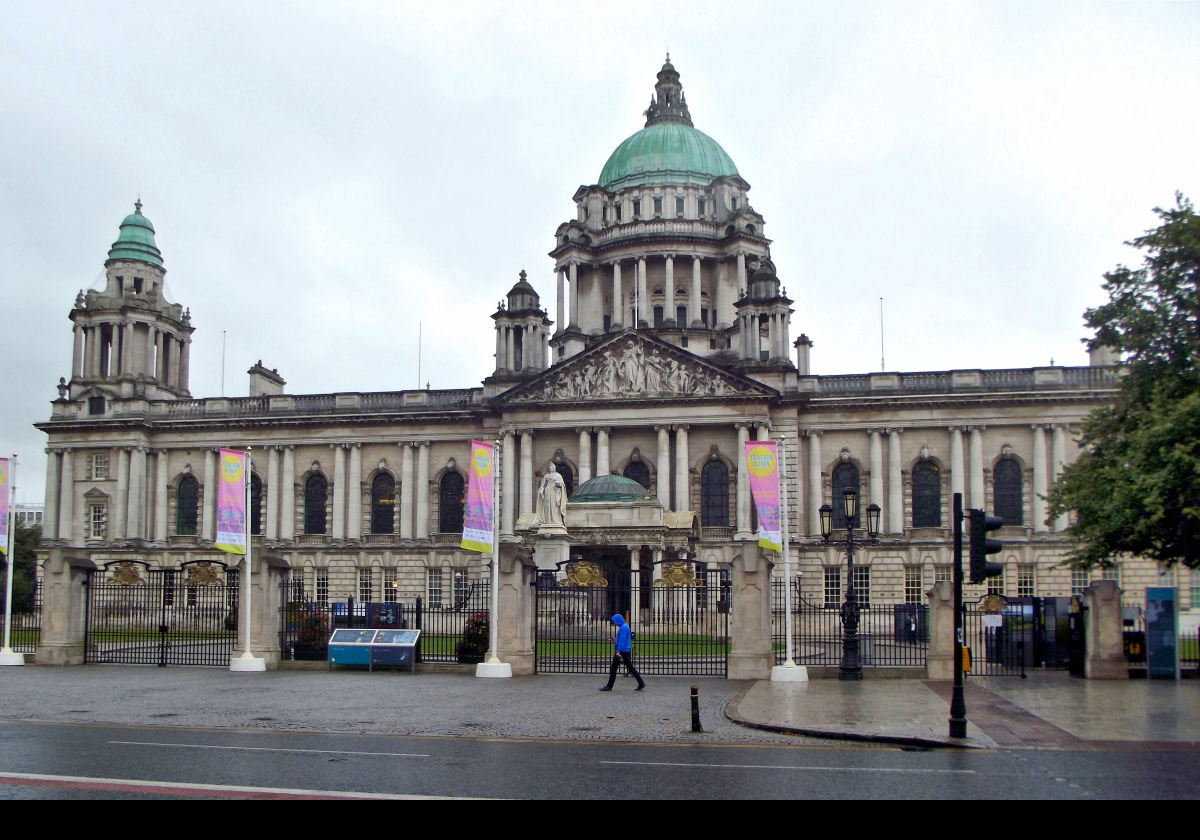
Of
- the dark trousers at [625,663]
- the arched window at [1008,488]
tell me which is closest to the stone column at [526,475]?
the arched window at [1008,488]

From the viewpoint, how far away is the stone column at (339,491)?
224ft

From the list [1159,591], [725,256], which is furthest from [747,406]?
[1159,591]

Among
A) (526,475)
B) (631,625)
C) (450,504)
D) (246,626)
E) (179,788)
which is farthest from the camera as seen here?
(450,504)

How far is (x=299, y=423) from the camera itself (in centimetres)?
6906

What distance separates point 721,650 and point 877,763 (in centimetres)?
2120

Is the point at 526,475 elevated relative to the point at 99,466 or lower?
lower

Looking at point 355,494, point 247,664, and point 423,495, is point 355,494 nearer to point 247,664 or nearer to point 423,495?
point 423,495

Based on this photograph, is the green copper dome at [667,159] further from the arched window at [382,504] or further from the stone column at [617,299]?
the arched window at [382,504]

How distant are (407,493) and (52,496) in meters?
22.4

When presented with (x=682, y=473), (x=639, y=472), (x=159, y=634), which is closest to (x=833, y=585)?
(x=682, y=473)

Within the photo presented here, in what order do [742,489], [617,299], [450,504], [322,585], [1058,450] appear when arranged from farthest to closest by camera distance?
[617,299] < [450,504] < [322,585] < [742,489] < [1058,450]

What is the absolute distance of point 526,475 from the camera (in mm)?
62781

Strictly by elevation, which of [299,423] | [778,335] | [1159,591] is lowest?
[1159,591]
